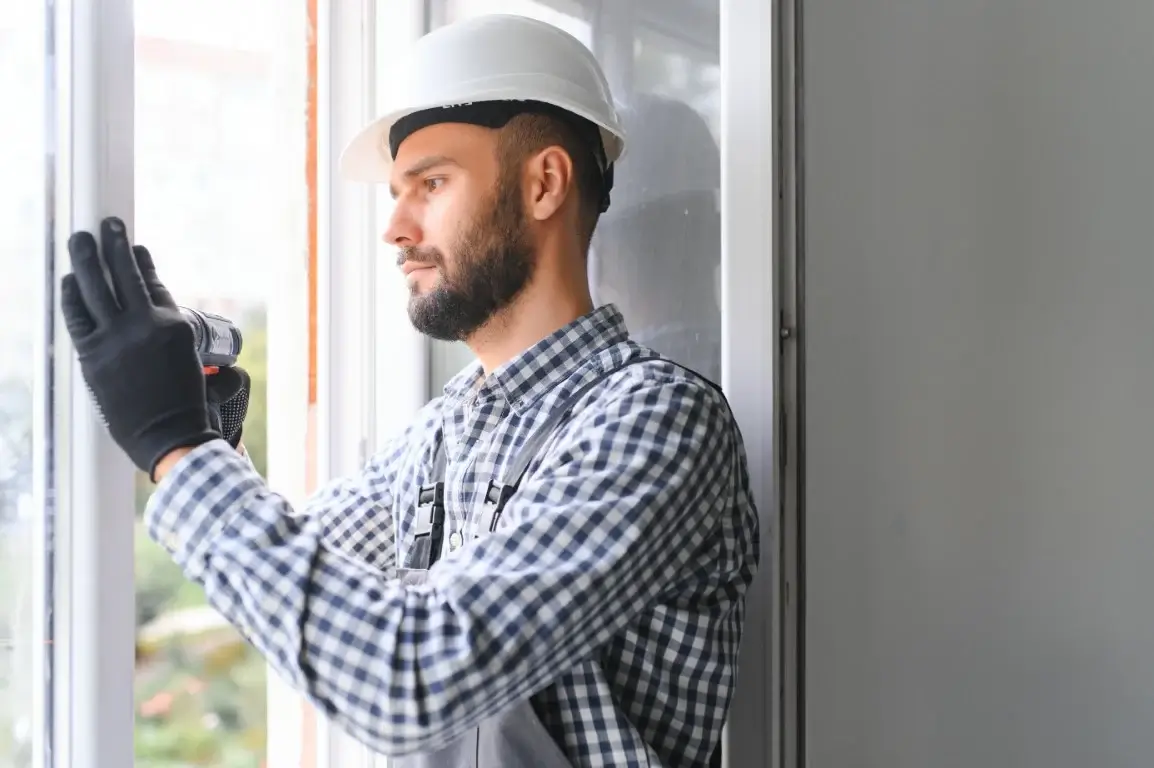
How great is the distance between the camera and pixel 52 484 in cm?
92

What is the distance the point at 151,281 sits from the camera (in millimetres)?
892

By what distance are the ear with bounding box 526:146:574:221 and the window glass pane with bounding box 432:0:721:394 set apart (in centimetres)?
22

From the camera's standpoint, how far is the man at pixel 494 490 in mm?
785

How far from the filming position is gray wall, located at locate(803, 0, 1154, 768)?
3.43ft

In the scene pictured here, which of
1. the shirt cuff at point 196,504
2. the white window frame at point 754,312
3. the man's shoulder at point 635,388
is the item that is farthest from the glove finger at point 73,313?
the white window frame at point 754,312

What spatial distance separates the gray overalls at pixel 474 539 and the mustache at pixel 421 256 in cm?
Result: 23

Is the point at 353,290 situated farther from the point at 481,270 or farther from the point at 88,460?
the point at 88,460

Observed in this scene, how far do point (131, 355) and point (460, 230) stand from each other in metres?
0.39

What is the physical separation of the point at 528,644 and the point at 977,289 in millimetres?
680

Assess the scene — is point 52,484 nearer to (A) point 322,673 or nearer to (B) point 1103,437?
(A) point 322,673

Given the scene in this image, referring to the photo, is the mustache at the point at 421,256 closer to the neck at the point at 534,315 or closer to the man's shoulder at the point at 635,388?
the neck at the point at 534,315

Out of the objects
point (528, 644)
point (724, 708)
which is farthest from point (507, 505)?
point (724, 708)

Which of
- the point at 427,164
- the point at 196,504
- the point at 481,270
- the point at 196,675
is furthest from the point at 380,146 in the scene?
the point at 196,675

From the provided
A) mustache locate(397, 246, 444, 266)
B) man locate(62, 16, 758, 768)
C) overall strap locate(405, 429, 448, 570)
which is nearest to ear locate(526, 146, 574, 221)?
man locate(62, 16, 758, 768)
